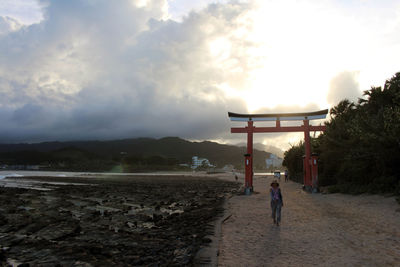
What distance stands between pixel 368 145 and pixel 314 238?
13906 mm

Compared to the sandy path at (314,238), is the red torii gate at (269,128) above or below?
above

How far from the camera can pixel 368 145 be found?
787 inches

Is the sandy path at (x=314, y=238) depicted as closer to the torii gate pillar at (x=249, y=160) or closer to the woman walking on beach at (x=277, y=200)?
the woman walking on beach at (x=277, y=200)

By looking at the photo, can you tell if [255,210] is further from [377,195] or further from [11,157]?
[11,157]

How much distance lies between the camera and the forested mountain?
1723cm

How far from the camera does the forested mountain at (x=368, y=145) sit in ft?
56.5

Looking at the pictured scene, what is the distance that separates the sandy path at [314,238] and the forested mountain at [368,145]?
4269mm

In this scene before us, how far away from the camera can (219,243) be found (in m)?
8.63

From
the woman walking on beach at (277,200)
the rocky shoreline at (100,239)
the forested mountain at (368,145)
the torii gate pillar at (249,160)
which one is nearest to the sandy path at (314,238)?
the woman walking on beach at (277,200)

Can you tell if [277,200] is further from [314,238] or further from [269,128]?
[269,128]

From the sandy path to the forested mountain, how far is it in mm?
4269

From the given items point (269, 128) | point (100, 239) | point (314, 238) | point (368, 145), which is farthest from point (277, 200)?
point (269, 128)

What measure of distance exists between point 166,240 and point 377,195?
15.6m

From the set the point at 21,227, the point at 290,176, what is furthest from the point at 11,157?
the point at 21,227
